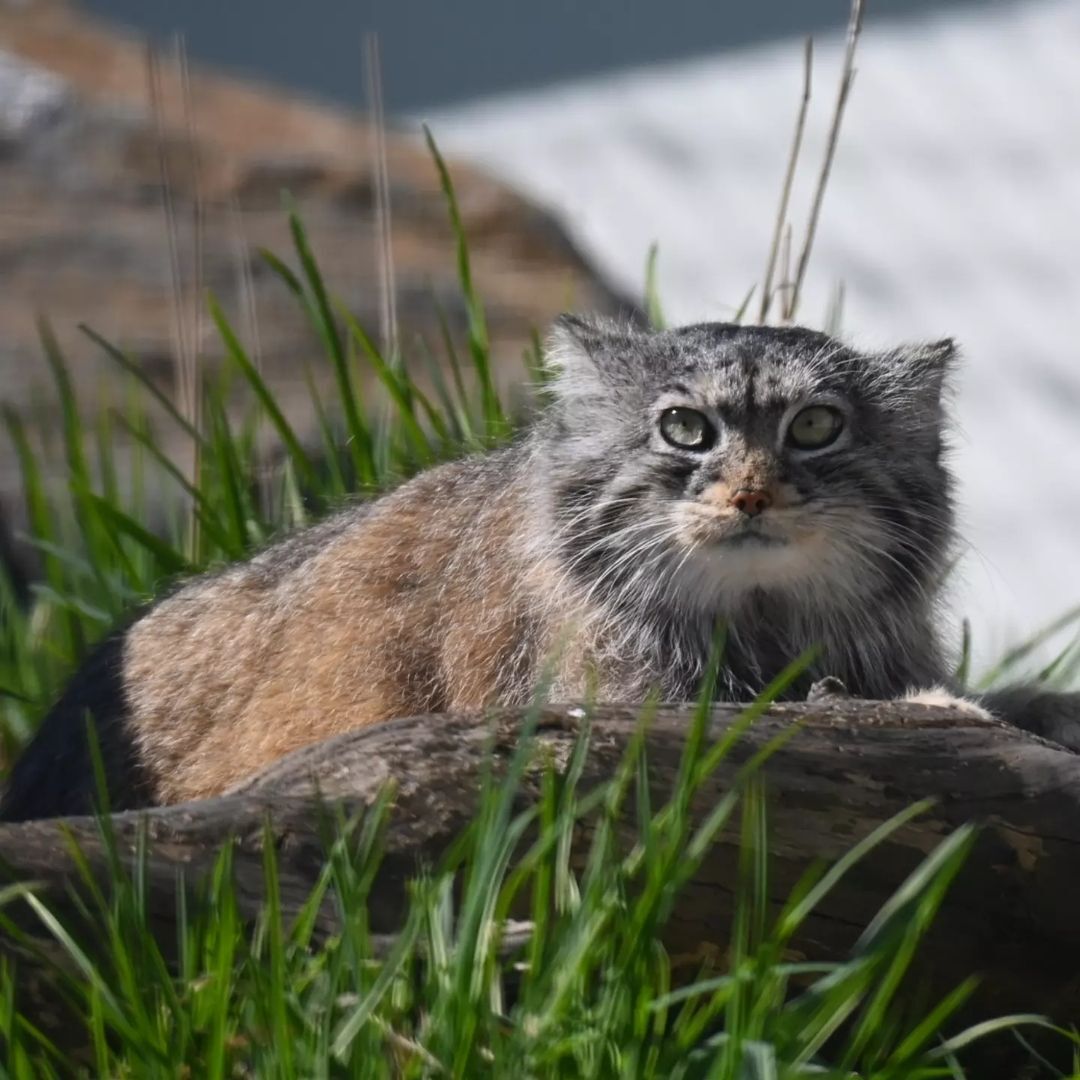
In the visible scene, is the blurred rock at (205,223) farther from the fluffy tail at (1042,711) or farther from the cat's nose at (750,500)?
the cat's nose at (750,500)

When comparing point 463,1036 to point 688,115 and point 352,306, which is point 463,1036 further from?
point 688,115

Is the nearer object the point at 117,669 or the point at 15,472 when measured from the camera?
the point at 117,669

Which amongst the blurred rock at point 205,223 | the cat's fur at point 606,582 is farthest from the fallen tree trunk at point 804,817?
the blurred rock at point 205,223

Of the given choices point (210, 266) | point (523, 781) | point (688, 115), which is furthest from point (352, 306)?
point (523, 781)

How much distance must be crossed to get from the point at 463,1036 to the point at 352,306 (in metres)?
4.85

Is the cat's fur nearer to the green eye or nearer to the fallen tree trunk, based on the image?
the green eye

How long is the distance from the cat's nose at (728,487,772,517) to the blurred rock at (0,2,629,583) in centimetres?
288

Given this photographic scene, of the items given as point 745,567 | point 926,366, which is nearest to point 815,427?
point 745,567

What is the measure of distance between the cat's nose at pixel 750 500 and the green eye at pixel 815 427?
17 centimetres

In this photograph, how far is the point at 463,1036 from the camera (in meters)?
1.97

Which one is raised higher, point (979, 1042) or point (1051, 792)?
point (1051, 792)

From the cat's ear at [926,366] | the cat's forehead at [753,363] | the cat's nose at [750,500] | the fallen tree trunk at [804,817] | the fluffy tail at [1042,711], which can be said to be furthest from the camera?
the cat's ear at [926,366]

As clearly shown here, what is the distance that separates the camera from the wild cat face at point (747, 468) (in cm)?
295

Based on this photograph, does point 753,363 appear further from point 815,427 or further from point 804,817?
point 804,817
